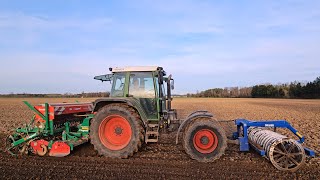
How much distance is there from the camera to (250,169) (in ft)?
21.6

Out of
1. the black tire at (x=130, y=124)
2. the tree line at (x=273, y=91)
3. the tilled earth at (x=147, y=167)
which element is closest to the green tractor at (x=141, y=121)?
the black tire at (x=130, y=124)

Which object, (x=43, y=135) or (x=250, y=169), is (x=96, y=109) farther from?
(x=250, y=169)

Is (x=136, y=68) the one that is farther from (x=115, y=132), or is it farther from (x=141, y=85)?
(x=115, y=132)

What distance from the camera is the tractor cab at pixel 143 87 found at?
779 cm

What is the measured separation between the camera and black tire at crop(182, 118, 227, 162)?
23.3 feet

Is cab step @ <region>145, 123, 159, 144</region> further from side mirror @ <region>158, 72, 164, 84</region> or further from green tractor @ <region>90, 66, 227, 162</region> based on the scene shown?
side mirror @ <region>158, 72, 164, 84</region>

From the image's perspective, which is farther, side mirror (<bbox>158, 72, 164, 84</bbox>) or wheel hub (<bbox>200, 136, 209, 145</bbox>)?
side mirror (<bbox>158, 72, 164, 84</bbox>)

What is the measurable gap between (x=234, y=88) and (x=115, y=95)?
9392 centimetres

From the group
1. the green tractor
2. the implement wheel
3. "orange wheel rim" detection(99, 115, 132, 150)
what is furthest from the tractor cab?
the implement wheel

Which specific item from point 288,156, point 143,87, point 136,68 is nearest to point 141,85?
point 143,87

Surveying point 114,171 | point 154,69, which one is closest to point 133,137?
point 114,171

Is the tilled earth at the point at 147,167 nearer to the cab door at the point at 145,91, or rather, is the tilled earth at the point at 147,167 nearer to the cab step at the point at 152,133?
A: the cab step at the point at 152,133

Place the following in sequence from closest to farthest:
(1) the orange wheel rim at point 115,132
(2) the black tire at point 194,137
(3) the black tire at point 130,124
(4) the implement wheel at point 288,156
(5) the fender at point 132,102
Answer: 1. (4) the implement wheel at point 288,156
2. (2) the black tire at point 194,137
3. (3) the black tire at point 130,124
4. (5) the fender at point 132,102
5. (1) the orange wheel rim at point 115,132

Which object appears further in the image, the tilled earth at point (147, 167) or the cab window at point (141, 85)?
the cab window at point (141, 85)
